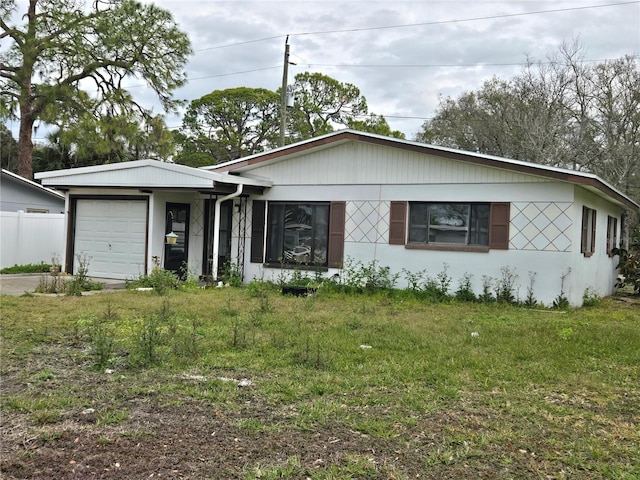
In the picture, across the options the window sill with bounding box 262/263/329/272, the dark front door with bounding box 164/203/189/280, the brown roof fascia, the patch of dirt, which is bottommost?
the patch of dirt

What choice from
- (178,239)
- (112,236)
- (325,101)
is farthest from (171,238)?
(325,101)

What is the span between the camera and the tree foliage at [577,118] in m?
21.9

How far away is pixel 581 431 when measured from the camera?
12.9ft

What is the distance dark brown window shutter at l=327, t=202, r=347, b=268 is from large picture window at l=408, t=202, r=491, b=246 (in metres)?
1.54

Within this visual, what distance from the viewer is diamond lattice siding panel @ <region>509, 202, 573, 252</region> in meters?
10.3

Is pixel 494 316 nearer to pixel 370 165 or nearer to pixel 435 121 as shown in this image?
pixel 370 165

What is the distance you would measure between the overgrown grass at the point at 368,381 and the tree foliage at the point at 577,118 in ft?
51.5

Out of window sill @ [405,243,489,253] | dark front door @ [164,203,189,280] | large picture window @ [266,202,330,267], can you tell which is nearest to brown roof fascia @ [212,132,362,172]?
large picture window @ [266,202,330,267]

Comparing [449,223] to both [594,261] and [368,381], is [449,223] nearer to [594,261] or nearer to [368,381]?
[594,261]

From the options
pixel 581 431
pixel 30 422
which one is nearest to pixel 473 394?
pixel 581 431

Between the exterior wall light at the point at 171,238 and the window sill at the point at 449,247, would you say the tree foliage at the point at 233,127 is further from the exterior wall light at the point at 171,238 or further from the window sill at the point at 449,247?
the window sill at the point at 449,247

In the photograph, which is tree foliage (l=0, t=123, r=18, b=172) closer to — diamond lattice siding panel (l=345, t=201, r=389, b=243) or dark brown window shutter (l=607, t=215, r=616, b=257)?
diamond lattice siding panel (l=345, t=201, r=389, b=243)

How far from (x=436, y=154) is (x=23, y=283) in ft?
31.4

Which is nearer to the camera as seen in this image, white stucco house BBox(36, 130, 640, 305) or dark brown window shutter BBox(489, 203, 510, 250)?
white stucco house BBox(36, 130, 640, 305)
